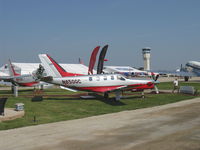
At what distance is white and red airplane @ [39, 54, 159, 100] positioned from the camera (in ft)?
78.9

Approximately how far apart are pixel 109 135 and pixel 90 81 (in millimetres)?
14123

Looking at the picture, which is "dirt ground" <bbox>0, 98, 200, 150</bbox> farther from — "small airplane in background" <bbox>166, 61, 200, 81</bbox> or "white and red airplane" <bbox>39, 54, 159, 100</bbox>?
"small airplane in background" <bbox>166, 61, 200, 81</bbox>

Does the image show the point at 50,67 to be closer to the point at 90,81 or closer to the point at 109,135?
the point at 90,81

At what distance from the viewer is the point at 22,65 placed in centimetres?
7188

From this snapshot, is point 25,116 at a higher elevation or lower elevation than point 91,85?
lower

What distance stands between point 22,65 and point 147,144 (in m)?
68.0

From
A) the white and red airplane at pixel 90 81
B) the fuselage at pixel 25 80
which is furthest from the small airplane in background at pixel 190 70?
the white and red airplane at pixel 90 81

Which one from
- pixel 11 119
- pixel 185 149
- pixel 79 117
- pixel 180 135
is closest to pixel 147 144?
pixel 185 149

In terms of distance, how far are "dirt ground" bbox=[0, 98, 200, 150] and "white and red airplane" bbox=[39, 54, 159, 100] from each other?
9964mm

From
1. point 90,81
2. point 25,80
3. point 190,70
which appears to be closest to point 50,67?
point 90,81

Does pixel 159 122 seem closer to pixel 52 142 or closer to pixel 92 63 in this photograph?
pixel 52 142

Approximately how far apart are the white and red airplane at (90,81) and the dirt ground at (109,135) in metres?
9.96

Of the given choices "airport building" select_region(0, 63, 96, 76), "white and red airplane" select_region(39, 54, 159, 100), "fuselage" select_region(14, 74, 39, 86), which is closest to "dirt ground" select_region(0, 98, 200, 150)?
"white and red airplane" select_region(39, 54, 159, 100)

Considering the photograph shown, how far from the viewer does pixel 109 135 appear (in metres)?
10.6
